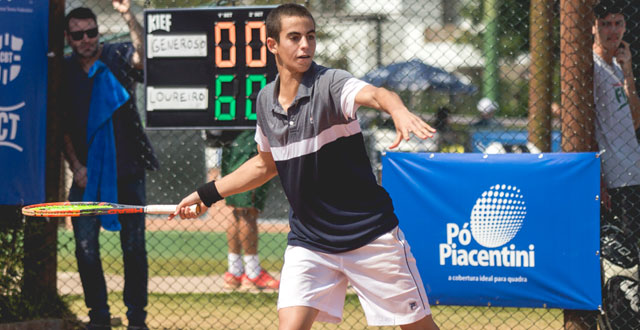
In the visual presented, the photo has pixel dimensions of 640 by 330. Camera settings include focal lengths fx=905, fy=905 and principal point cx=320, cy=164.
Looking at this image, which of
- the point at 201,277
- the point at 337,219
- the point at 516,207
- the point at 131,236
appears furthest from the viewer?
the point at 201,277

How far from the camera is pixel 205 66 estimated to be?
683 centimetres

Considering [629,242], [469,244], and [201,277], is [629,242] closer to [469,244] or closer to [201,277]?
[469,244]

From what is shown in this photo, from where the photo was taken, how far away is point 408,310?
4.34 metres

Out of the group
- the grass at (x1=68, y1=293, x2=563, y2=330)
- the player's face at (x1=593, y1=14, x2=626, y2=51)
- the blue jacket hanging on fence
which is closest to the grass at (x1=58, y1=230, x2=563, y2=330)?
the grass at (x1=68, y1=293, x2=563, y2=330)

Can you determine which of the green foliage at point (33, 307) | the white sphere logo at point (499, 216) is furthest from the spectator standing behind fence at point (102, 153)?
the white sphere logo at point (499, 216)

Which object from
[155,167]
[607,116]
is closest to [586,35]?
[607,116]

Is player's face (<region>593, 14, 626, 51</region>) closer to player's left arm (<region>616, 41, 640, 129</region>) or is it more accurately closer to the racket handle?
player's left arm (<region>616, 41, 640, 129</region>)

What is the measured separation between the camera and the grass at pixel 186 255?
31.2 feet

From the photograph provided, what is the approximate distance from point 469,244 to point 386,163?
81 centimetres

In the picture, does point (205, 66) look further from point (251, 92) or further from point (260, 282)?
point (260, 282)

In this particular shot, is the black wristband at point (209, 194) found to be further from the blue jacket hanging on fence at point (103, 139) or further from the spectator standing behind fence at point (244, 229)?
the spectator standing behind fence at point (244, 229)

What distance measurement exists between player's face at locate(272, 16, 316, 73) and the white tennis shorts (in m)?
0.90

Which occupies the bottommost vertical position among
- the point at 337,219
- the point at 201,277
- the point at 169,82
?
the point at 201,277

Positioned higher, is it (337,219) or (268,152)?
(268,152)
